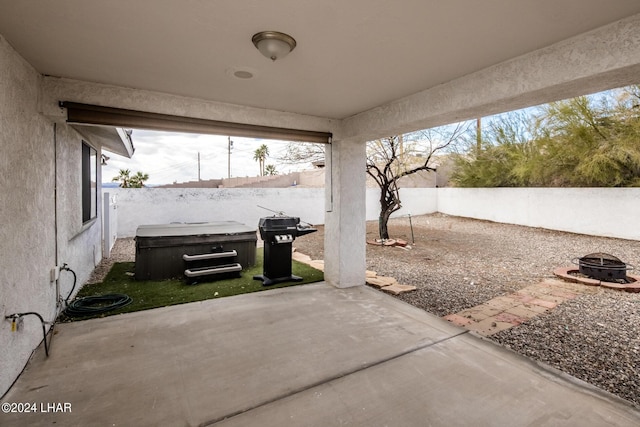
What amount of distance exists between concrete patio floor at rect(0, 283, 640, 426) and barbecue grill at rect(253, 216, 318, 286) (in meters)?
1.45

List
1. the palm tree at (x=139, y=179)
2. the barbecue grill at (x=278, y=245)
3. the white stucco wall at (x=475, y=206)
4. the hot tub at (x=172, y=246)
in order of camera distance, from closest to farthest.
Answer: the barbecue grill at (x=278, y=245), the hot tub at (x=172, y=246), the white stucco wall at (x=475, y=206), the palm tree at (x=139, y=179)

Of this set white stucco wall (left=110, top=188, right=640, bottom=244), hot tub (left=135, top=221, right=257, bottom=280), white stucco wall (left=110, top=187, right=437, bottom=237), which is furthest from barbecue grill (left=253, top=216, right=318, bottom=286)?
white stucco wall (left=110, top=188, right=640, bottom=244)

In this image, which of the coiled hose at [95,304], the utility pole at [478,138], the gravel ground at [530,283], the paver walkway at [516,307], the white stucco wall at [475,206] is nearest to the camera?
the gravel ground at [530,283]

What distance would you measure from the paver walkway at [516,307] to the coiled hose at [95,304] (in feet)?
13.9

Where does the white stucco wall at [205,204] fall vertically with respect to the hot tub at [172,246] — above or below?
above

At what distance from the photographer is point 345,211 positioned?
4844mm

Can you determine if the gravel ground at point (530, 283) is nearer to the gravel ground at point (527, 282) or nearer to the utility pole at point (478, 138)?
the gravel ground at point (527, 282)

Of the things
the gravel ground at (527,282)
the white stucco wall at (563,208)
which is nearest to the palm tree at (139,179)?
the gravel ground at (527,282)

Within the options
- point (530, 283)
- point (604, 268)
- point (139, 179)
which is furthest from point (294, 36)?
point (139, 179)

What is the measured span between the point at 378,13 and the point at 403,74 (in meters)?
1.09

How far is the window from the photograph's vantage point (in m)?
4.89

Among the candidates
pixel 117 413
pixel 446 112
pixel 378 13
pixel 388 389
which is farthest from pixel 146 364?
pixel 446 112

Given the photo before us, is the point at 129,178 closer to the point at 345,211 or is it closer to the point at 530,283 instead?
the point at 345,211

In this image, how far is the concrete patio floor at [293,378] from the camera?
6.75 feet
